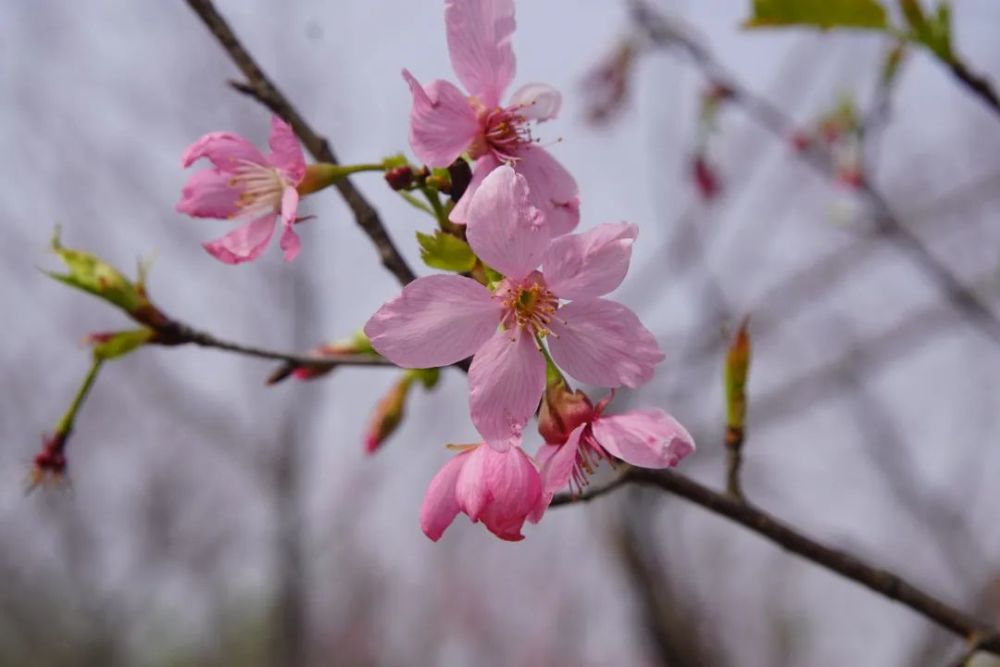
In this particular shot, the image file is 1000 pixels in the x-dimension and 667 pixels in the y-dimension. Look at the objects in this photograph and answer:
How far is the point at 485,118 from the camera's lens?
0.85 m

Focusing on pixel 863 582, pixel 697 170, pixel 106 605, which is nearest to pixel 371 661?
pixel 106 605

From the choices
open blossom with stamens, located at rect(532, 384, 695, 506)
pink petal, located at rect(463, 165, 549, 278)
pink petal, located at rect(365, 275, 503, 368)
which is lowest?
open blossom with stamens, located at rect(532, 384, 695, 506)

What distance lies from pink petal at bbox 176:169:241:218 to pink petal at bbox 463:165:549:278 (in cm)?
34

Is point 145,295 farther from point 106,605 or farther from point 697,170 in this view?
point 106,605

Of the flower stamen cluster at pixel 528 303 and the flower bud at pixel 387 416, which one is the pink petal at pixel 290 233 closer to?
the flower stamen cluster at pixel 528 303

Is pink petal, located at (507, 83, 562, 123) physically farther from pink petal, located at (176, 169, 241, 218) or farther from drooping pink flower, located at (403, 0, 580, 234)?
pink petal, located at (176, 169, 241, 218)

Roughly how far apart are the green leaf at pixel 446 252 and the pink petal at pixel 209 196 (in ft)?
0.93

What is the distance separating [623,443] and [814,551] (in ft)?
1.26

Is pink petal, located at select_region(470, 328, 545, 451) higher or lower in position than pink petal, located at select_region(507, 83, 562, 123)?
lower

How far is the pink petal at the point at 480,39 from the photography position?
82 cm

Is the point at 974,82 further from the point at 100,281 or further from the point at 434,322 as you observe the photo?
the point at 100,281

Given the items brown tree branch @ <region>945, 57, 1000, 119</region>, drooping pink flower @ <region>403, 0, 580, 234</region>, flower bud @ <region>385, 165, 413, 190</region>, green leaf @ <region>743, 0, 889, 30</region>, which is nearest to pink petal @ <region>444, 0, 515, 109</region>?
drooping pink flower @ <region>403, 0, 580, 234</region>

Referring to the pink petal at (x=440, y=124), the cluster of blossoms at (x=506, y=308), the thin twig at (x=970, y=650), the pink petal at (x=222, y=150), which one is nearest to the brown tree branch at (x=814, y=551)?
the thin twig at (x=970, y=650)

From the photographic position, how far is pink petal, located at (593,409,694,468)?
0.71 metres
